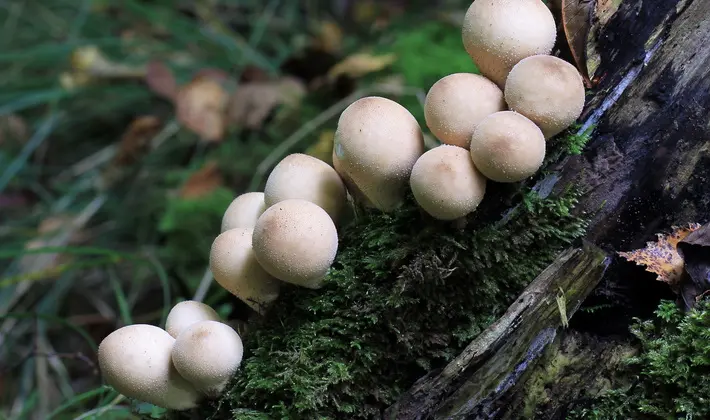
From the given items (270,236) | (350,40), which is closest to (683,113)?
(270,236)

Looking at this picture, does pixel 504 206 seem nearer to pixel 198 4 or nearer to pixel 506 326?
pixel 506 326

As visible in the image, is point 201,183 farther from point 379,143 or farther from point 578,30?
point 578,30

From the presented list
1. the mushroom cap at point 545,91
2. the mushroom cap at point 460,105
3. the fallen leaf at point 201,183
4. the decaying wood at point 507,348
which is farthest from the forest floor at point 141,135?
the mushroom cap at point 545,91

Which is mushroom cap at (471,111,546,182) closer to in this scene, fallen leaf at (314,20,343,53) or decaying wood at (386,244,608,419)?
decaying wood at (386,244,608,419)

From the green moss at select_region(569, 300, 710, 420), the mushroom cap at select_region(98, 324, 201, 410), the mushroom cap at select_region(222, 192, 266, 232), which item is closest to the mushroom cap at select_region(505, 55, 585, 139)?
the green moss at select_region(569, 300, 710, 420)

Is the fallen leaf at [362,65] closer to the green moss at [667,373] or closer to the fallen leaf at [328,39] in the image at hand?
the fallen leaf at [328,39]

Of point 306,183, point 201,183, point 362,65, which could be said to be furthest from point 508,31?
point 201,183
